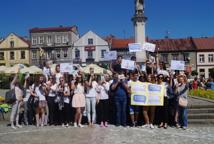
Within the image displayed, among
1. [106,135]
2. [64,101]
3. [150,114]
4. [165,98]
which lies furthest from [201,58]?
[106,135]

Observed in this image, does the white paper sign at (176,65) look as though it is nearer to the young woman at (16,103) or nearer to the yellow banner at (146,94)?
the yellow banner at (146,94)

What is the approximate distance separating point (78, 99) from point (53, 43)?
197 ft

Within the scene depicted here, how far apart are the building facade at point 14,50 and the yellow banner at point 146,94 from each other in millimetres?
61594

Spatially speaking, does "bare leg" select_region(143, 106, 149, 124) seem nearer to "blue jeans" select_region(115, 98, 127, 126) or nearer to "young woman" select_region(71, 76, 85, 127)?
"blue jeans" select_region(115, 98, 127, 126)

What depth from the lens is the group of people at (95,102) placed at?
12891mm

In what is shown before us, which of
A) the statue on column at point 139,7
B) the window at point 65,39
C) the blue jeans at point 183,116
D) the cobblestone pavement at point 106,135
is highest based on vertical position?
the window at point 65,39

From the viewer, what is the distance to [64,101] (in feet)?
43.7

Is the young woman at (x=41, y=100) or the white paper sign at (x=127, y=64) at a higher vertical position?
the white paper sign at (x=127, y=64)

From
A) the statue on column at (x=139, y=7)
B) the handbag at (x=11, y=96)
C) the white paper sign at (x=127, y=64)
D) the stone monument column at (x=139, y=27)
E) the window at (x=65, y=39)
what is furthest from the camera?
the window at (x=65, y=39)

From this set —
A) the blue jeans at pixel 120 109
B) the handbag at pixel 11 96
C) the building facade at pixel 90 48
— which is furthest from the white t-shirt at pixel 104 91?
the building facade at pixel 90 48

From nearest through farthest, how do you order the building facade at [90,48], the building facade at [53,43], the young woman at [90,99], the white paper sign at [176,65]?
the young woman at [90,99] < the white paper sign at [176,65] < the building facade at [90,48] < the building facade at [53,43]

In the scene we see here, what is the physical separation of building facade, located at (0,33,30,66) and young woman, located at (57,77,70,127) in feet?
198

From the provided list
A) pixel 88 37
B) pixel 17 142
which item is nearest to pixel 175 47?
pixel 88 37

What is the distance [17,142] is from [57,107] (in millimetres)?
3495
